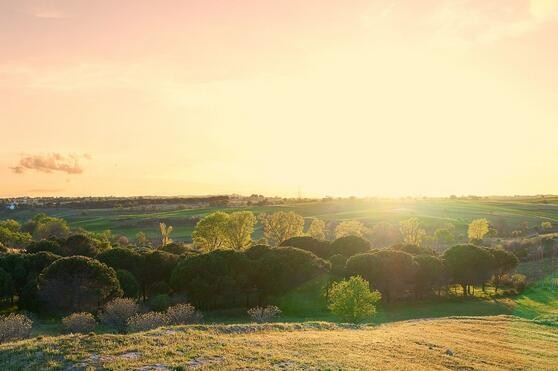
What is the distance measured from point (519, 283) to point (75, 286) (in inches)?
3464

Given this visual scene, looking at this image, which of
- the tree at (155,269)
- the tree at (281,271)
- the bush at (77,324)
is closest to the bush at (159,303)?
the tree at (155,269)

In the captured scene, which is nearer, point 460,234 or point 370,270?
point 370,270

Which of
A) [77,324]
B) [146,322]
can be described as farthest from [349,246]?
[77,324]

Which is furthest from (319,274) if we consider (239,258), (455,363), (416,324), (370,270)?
(455,363)

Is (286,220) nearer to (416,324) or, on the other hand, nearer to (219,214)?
(219,214)

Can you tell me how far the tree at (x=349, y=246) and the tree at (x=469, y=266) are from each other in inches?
802

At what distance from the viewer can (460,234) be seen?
19038 cm

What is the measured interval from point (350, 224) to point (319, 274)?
67.5 m

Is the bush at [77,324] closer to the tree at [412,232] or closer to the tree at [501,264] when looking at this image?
the tree at [501,264]

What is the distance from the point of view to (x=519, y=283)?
10638cm

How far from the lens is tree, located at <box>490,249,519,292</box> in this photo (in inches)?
4237

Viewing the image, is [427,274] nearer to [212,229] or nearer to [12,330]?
[212,229]

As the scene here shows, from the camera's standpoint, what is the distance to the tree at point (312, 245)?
117 meters

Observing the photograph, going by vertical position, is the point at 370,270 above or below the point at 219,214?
below
